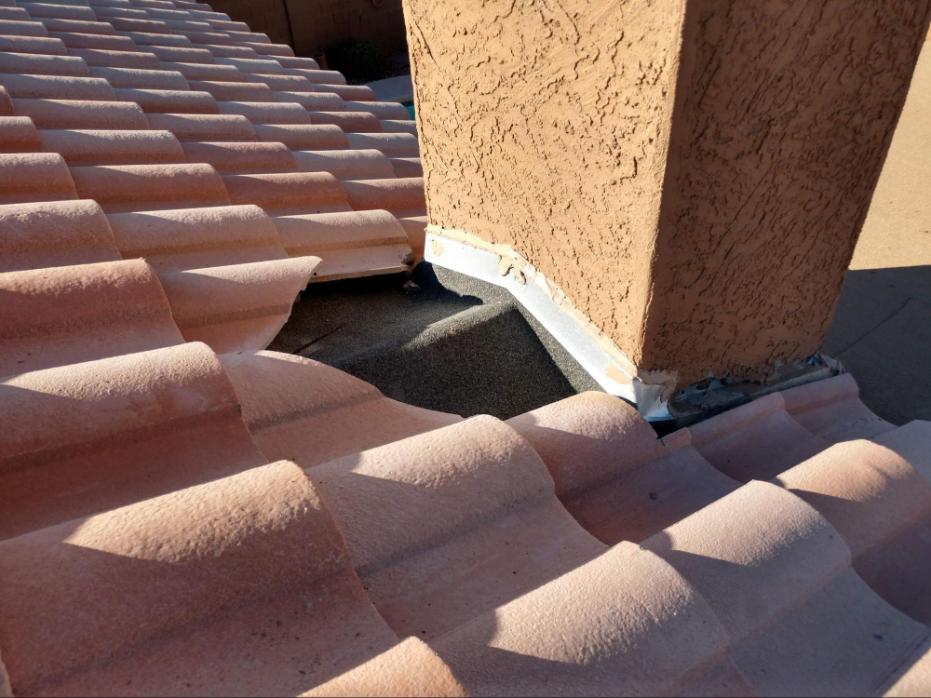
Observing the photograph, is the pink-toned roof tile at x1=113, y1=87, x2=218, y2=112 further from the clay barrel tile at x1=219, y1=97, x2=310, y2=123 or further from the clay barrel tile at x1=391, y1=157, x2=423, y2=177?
the clay barrel tile at x1=391, y1=157, x2=423, y2=177

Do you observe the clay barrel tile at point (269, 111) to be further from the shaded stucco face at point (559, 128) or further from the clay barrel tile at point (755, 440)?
the clay barrel tile at point (755, 440)

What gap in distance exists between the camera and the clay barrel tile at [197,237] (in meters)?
1.77

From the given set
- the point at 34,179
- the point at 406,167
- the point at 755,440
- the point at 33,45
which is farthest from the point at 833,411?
the point at 33,45

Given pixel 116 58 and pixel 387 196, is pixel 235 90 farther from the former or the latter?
pixel 387 196

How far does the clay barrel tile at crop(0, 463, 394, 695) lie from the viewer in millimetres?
732

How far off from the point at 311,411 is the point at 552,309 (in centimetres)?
67

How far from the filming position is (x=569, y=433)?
4.22 feet

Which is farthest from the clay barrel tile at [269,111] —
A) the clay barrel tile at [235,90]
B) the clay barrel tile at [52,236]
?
the clay barrel tile at [52,236]

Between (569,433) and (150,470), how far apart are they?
72 centimetres

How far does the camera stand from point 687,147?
116 cm

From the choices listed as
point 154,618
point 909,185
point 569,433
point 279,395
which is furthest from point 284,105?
point 909,185

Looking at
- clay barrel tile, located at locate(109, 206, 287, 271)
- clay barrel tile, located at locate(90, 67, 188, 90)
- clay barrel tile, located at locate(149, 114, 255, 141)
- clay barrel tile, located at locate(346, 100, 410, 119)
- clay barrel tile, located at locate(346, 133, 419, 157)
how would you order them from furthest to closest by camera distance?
clay barrel tile, located at locate(346, 100, 410, 119)
clay barrel tile, located at locate(346, 133, 419, 157)
clay barrel tile, located at locate(90, 67, 188, 90)
clay barrel tile, located at locate(149, 114, 255, 141)
clay barrel tile, located at locate(109, 206, 287, 271)

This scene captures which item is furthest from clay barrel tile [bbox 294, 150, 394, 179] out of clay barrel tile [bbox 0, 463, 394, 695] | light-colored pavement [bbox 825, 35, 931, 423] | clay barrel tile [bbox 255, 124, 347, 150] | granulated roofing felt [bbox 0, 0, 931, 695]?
light-colored pavement [bbox 825, 35, 931, 423]

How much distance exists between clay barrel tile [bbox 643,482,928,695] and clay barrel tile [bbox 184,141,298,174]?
2.07m
